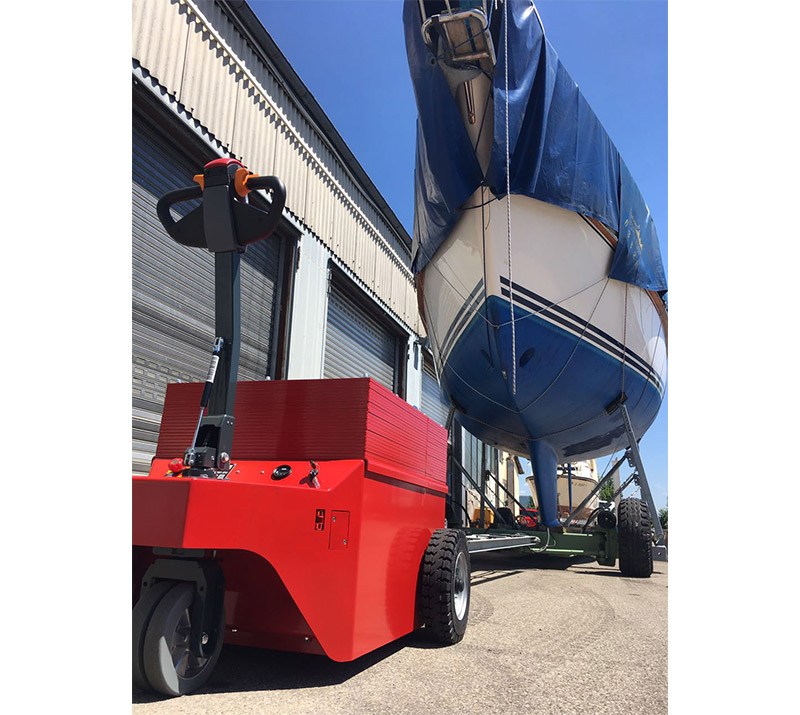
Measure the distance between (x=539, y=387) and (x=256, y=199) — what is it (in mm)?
3508

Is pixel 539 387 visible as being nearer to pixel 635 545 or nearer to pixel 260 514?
pixel 635 545

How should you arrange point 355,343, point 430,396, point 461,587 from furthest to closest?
point 430,396
point 355,343
point 461,587

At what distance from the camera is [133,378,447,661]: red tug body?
1577 mm

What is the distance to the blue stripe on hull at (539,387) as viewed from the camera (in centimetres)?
581

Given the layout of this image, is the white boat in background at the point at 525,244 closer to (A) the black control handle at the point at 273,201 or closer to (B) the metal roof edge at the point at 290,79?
(B) the metal roof edge at the point at 290,79

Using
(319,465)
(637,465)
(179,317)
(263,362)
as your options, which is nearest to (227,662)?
A: (319,465)

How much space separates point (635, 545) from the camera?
571cm

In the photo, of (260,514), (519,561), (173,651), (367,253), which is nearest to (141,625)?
(173,651)

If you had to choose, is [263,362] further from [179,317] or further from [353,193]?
[353,193]

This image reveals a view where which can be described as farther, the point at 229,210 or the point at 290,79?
the point at 290,79

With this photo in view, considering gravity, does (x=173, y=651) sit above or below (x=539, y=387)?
below

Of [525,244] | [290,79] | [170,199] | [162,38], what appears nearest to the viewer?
[170,199]

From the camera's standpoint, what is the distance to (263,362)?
5.86 m
